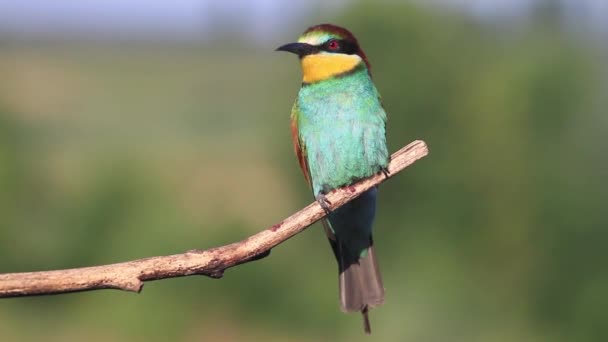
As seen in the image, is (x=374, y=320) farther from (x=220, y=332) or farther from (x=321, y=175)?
(x=321, y=175)

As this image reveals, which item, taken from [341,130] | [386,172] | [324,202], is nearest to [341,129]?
[341,130]

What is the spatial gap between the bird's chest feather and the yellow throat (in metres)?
0.03

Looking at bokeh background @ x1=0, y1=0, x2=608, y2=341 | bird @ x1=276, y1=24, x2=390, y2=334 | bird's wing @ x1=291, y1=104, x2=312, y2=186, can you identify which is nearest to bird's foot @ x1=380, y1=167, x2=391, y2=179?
bird @ x1=276, y1=24, x2=390, y2=334

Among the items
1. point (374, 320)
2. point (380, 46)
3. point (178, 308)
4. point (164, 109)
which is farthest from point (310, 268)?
point (164, 109)

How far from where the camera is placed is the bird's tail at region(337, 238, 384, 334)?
335 centimetres

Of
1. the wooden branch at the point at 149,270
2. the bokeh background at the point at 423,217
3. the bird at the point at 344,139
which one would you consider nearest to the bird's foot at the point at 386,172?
the bird at the point at 344,139

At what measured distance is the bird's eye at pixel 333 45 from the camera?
10.7 ft

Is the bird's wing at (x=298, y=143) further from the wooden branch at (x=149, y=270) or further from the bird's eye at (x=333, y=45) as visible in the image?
the wooden branch at (x=149, y=270)

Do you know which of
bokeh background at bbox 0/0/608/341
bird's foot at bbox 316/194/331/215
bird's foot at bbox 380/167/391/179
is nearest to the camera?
bird's foot at bbox 316/194/331/215

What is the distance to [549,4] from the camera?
32.2ft

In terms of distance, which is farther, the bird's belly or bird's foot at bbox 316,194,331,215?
the bird's belly

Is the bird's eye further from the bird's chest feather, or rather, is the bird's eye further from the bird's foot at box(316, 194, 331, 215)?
the bird's foot at box(316, 194, 331, 215)

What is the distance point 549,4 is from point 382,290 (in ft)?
23.5

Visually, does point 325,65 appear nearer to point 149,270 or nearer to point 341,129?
point 341,129
